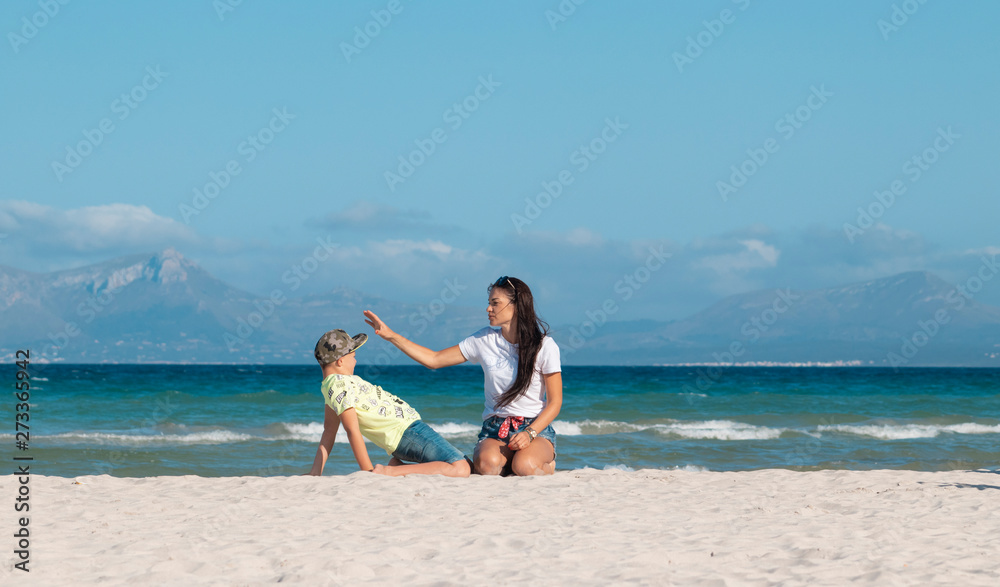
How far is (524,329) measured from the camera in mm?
6988

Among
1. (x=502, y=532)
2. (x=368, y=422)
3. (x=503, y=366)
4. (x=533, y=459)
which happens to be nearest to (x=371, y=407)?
(x=368, y=422)

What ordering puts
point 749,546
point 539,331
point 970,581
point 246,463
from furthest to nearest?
point 246,463 → point 539,331 → point 749,546 → point 970,581

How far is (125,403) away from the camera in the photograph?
2494cm

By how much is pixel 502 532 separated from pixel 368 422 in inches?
79.3

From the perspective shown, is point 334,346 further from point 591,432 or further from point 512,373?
point 591,432

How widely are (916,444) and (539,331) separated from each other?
1023 centimetres

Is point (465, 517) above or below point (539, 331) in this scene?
below

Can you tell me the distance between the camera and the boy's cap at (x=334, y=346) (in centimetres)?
681

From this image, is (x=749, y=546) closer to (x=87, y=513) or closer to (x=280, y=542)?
(x=280, y=542)

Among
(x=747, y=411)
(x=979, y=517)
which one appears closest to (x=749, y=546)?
(x=979, y=517)

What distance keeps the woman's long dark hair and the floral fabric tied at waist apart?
269mm

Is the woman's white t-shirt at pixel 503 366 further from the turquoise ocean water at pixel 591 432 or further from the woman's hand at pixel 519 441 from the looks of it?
the turquoise ocean water at pixel 591 432

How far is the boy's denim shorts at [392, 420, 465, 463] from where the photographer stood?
7.25 m

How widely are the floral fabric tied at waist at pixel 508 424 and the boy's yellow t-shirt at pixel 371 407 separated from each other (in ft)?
2.46
